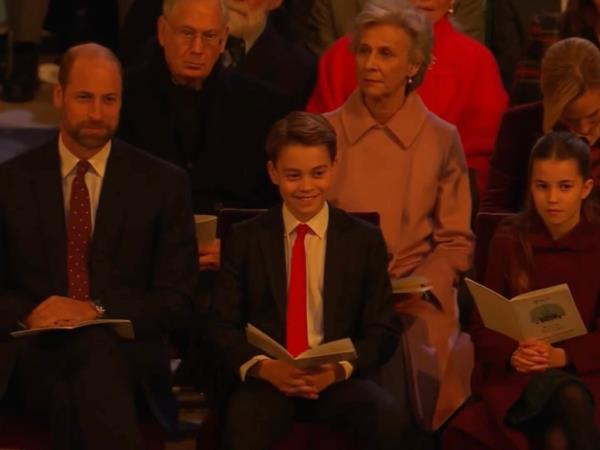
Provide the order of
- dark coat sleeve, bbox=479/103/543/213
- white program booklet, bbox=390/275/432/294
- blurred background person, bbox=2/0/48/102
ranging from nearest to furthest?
white program booklet, bbox=390/275/432/294 → dark coat sleeve, bbox=479/103/543/213 → blurred background person, bbox=2/0/48/102

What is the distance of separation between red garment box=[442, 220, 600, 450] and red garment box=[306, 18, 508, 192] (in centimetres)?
103

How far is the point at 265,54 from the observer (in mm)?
5250

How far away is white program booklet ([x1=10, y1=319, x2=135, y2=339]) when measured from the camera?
380 centimetres

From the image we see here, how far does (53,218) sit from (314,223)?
67cm

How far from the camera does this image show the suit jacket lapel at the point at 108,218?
402cm

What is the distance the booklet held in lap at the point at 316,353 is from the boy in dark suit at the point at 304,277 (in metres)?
0.10

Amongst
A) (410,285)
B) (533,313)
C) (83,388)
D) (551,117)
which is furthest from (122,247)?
(551,117)

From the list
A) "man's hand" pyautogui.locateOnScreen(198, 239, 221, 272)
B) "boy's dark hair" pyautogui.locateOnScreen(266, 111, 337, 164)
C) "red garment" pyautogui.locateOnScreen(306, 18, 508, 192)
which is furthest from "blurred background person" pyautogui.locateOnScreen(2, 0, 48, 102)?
"boy's dark hair" pyautogui.locateOnScreen(266, 111, 337, 164)

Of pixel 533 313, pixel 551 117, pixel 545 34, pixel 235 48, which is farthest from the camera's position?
pixel 235 48

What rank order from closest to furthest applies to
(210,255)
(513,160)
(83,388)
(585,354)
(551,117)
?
(83,388)
(585,354)
(210,255)
(551,117)
(513,160)

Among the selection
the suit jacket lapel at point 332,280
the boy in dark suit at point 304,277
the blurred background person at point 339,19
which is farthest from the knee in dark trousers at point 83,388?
the blurred background person at point 339,19

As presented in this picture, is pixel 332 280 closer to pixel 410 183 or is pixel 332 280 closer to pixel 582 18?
pixel 410 183

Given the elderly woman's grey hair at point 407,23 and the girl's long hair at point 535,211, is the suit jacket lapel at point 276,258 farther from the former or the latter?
the elderly woman's grey hair at point 407,23

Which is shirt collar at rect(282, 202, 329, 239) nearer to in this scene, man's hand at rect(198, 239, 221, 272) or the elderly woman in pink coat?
man's hand at rect(198, 239, 221, 272)
